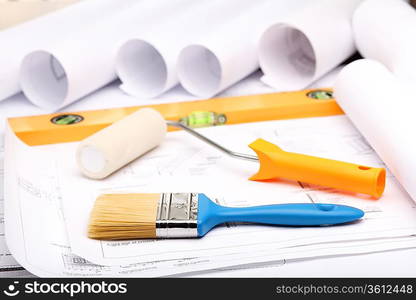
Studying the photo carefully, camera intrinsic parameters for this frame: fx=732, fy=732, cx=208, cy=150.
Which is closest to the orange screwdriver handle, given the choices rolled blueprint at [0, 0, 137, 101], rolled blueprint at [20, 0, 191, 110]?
rolled blueprint at [20, 0, 191, 110]

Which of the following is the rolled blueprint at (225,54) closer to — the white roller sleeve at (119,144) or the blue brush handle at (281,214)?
the white roller sleeve at (119,144)

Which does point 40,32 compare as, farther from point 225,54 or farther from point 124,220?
point 124,220

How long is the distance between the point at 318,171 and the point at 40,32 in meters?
0.73

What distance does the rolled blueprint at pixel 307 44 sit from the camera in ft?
4.75

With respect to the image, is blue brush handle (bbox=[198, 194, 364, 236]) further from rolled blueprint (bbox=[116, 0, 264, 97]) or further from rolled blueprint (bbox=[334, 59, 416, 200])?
rolled blueprint (bbox=[116, 0, 264, 97])

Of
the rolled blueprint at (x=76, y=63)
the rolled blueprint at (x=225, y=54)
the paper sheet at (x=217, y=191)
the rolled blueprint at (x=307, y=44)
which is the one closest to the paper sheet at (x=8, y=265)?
the paper sheet at (x=217, y=191)

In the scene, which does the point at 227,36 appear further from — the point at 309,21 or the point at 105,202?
the point at 105,202

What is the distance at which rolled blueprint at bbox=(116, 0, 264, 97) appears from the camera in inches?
56.6

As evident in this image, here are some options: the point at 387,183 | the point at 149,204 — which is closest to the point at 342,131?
the point at 387,183

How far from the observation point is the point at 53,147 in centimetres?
124

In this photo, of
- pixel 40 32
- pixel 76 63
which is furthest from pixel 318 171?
pixel 40 32

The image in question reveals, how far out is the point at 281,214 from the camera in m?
0.95

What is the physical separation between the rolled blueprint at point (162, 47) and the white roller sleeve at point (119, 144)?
25 cm

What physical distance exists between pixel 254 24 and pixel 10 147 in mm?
584
